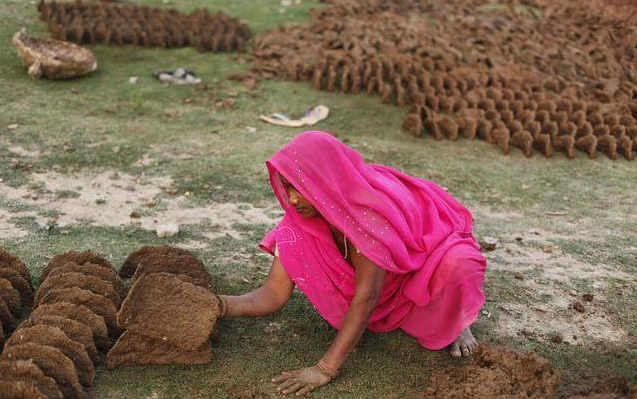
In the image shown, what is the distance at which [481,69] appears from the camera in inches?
277

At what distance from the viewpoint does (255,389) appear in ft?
9.11

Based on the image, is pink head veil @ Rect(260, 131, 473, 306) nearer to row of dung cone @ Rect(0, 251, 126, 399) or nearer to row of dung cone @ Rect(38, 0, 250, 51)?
row of dung cone @ Rect(0, 251, 126, 399)

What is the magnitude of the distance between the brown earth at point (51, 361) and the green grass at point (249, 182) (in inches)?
7.3

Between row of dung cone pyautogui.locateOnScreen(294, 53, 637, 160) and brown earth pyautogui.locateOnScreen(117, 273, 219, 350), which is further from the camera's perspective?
row of dung cone pyautogui.locateOnScreen(294, 53, 637, 160)

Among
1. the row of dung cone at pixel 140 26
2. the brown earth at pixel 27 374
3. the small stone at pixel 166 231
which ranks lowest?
the small stone at pixel 166 231

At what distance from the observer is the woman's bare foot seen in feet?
10.1

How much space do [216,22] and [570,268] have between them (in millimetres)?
5726

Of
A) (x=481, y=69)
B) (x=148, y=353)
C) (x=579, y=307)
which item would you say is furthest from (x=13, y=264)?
(x=481, y=69)

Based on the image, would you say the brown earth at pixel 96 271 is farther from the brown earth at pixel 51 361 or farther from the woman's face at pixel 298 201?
the woman's face at pixel 298 201

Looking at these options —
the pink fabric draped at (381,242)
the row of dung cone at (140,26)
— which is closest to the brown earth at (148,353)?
the pink fabric draped at (381,242)

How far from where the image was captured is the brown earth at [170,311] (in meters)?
2.72

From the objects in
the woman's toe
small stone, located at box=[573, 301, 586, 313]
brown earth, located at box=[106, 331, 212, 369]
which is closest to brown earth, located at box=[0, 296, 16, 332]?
brown earth, located at box=[106, 331, 212, 369]

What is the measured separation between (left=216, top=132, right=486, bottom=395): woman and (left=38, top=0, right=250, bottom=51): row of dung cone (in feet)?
Answer: 17.2

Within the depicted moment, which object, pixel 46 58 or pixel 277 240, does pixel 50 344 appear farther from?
pixel 46 58
